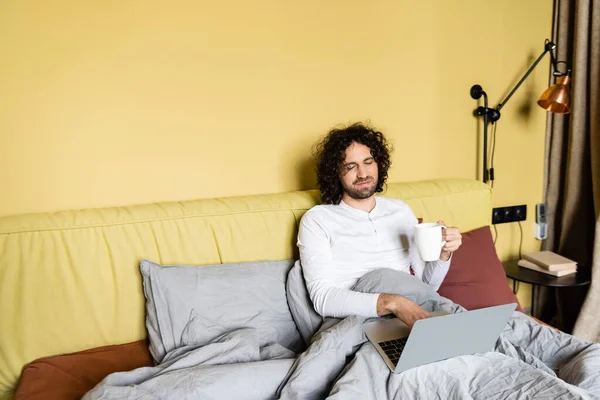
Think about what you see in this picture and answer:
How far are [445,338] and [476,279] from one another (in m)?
0.71

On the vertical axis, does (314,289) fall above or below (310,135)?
below

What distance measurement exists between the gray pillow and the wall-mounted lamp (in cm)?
135

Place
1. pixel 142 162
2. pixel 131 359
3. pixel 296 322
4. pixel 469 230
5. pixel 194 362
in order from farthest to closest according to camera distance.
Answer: pixel 469 230, pixel 142 162, pixel 296 322, pixel 131 359, pixel 194 362

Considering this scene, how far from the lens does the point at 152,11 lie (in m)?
1.66

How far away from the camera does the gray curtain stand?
2.13 meters

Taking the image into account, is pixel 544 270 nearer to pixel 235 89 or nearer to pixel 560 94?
pixel 560 94

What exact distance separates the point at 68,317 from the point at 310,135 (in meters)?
1.13

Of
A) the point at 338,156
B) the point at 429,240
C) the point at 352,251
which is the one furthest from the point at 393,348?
the point at 338,156

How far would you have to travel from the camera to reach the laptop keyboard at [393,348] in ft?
4.09

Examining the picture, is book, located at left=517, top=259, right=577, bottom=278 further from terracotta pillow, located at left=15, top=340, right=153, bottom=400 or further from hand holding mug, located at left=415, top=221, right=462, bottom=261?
terracotta pillow, located at left=15, top=340, right=153, bottom=400

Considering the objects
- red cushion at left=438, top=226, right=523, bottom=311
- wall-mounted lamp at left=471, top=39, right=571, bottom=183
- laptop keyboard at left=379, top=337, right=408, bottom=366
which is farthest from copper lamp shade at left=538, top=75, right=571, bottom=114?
laptop keyboard at left=379, top=337, right=408, bottom=366

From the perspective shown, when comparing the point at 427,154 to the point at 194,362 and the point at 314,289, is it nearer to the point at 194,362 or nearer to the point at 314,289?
the point at 314,289

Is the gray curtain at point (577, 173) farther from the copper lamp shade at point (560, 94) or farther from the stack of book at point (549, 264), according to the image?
the copper lamp shade at point (560, 94)

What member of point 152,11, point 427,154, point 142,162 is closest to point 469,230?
point 427,154
